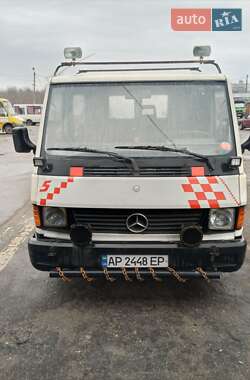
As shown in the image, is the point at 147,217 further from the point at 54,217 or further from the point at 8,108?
the point at 8,108

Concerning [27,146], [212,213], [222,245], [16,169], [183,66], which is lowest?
[16,169]

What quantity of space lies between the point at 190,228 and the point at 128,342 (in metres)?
1.12

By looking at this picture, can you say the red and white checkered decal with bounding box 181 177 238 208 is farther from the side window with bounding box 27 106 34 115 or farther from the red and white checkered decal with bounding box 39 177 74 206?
the side window with bounding box 27 106 34 115

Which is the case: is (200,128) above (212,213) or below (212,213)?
above

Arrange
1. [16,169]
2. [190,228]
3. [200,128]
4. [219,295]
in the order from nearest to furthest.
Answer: [190,228] → [200,128] → [219,295] → [16,169]

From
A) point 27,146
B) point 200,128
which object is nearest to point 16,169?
point 27,146

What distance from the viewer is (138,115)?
410 cm

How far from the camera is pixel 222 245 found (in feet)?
12.2

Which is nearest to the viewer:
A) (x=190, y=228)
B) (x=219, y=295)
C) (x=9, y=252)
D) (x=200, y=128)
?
(x=190, y=228)

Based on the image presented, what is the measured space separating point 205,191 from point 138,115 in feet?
3.50

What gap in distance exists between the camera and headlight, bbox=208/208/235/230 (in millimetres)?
3756

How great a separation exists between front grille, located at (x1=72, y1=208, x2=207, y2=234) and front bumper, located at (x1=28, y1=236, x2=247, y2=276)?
0.14 meters

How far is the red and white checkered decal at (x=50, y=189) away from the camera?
3.70 m

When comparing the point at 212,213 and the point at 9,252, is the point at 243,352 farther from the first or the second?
the point at 9,252
